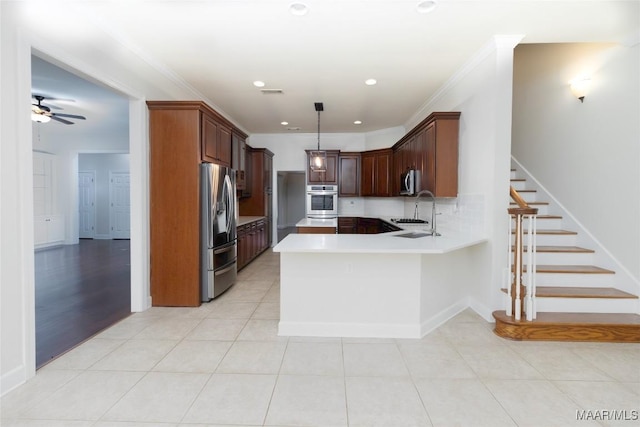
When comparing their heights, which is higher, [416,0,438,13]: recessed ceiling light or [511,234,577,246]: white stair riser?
[416,0,438,13]: recessed ceiling light

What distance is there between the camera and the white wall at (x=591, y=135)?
307cm

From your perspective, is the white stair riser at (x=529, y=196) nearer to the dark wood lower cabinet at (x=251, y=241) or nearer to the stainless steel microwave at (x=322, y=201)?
the stainless steel microwave at (x=322, y=201)

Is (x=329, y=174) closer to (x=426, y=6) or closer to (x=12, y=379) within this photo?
(x=426, y=6)

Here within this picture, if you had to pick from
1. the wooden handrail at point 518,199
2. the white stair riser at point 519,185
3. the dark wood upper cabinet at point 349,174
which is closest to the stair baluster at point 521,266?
the wooden handrail at point 518,199

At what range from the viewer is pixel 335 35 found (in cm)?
307

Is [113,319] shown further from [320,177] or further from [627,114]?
[627,114]

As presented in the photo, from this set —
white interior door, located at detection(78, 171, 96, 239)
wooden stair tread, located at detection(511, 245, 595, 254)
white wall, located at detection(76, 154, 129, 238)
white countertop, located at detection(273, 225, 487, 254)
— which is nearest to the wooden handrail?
white countertop, located at detection(273, 225, 487, 254)

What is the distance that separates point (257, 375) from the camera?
2.27 m

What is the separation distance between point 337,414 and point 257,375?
69 cm

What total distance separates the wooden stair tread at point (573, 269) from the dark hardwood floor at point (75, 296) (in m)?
4.54

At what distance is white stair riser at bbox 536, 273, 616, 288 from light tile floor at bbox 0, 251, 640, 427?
709mm

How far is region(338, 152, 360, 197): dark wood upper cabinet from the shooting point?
720 cm

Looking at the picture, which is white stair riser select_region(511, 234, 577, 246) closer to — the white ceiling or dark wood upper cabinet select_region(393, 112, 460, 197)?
dark wood upper cabinet select_region(393, 112, 460, 197)

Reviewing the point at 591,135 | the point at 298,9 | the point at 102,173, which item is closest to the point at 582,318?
the point at 591,135
